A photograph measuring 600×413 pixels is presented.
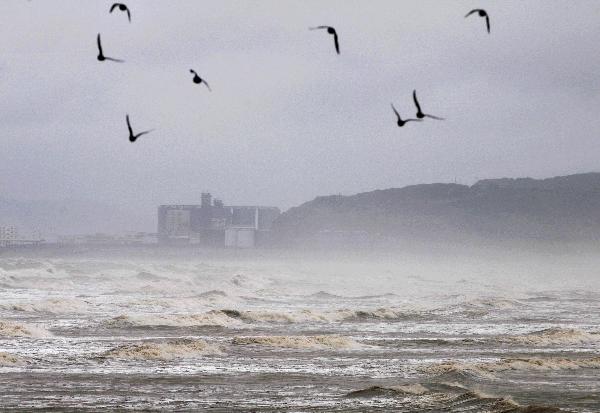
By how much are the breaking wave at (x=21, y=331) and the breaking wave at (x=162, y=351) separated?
26.4 feet

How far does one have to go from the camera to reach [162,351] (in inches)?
1399

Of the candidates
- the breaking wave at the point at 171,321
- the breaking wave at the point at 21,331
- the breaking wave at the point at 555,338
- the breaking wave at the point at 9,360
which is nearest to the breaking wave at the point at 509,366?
the breaking wave at the point at 555,338

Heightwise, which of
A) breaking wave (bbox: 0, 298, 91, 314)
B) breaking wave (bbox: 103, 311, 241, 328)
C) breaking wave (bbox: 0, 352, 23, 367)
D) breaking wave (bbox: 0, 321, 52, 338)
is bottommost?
breaking wave (bbox: 0, 298, 91, 314)

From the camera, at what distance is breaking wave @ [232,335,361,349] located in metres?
39.5

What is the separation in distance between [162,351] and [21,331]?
33.2 ft

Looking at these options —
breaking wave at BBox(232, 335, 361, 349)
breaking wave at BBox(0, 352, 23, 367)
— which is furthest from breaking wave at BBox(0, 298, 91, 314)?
breaking wave at BBox(0, 352, 23, 367)

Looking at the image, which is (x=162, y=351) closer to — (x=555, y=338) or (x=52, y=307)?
(x=555, y=338)

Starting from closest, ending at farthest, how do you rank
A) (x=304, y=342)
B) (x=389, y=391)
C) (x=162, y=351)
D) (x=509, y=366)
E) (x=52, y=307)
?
(x=389, y=391)
(x=509, y=366)
(x=162, y=351)
(x=304, y=342)
(x=52, y=307)

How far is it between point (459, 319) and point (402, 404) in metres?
32.7

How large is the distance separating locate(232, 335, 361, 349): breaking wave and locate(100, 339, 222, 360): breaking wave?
2698mm

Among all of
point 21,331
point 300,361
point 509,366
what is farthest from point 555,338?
point 21,331

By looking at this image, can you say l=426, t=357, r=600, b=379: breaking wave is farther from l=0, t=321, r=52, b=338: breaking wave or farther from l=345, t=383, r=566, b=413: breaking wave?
l=0, t=321, r=52, b=338: breaking wave

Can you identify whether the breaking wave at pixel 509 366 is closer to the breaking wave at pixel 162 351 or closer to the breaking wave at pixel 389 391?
the breaking wave at pixel 389 391

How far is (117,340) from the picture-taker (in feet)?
138
